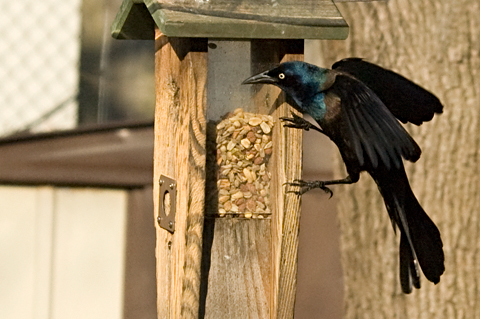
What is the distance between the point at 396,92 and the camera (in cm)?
278

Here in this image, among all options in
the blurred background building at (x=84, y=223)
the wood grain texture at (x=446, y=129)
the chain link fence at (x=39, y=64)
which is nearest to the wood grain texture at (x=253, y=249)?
the wood grain texture at (x=446, y=129)

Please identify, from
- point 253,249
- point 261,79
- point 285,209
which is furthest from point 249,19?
point 253,249

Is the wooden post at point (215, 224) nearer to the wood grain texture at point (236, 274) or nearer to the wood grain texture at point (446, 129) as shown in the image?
the wood grain texture at point (236, 274)

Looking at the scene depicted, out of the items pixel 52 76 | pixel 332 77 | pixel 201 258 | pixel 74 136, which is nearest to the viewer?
pixel 201 258

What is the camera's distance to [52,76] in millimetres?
5422

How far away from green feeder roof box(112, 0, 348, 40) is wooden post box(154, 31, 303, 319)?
0.39 ft

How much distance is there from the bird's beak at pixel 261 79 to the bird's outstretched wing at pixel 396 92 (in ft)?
1.64

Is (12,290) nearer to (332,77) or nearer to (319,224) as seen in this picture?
(319,224)

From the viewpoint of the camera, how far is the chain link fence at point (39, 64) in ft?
17.4

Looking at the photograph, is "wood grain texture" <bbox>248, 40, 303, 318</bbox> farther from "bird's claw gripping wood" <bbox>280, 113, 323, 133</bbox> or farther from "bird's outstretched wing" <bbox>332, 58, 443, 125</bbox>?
"bird's outstretched wing" <bbox>332, 58, 443, 125</bbox>

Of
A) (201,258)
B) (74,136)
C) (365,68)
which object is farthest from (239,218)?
(74,136)

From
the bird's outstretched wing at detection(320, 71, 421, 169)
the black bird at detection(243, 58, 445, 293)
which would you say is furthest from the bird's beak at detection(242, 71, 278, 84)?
the bird's outstretched wing at detection(320, 71, 421, 169)

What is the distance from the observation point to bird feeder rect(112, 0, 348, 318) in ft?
7.50

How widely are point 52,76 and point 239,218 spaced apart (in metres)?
3.34
